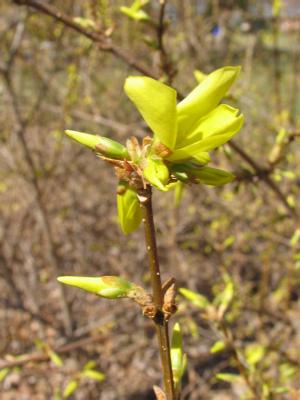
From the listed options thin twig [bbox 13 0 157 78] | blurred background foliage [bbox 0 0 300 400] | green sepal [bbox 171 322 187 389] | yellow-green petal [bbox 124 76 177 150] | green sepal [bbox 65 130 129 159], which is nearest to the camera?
yellow-green petal [bbox 124 76 177 150]

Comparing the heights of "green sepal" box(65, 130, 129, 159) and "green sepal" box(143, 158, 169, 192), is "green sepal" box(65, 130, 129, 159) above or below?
above

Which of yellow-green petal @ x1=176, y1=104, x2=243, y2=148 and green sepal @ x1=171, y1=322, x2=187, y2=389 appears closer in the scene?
yellow-green petal @ x1=176, y1=104, x2=243, y2=148

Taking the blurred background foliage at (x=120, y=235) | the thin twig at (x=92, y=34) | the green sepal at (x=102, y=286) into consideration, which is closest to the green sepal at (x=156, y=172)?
the green sepal at (x=102, y=286)

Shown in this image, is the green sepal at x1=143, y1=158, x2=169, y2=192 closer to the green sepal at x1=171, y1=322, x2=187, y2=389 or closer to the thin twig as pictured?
the green sepal at x1=171, y1=322, x2=187, y2=389

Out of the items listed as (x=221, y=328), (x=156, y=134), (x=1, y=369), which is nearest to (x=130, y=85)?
(x=156, y=134)

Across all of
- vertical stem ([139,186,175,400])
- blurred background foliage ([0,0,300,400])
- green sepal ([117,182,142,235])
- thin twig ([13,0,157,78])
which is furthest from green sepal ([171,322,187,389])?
blurred background foliage ([0,0,300,400])

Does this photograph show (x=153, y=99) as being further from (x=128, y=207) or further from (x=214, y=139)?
(x=128, y=207)
